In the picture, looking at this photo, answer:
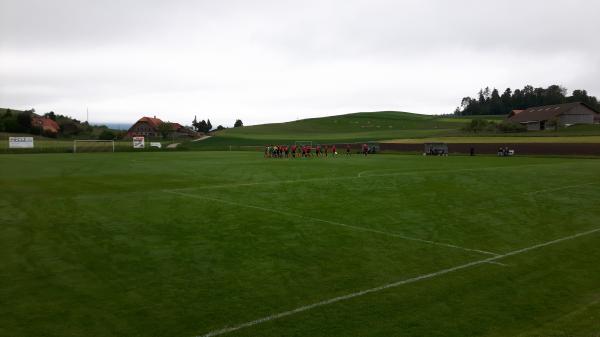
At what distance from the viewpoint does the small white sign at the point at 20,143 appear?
66306 mm

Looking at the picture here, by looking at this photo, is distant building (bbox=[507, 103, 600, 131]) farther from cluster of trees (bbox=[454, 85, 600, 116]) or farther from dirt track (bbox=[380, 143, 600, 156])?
cluster of trees (bbox=[454, 85, 600, 116])

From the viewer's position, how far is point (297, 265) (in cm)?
1013

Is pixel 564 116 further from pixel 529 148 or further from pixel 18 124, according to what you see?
pixel 18 124

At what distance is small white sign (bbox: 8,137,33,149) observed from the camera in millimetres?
66306

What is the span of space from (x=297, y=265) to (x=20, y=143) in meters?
70.3

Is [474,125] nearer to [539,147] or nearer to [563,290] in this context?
[539,147]

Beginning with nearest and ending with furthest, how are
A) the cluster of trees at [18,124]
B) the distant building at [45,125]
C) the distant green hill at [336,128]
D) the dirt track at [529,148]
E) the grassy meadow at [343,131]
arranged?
the dirt track at [529,148] < the grassy meadow at [343,131] < the cluster of trees at [18,124] < the distant building at [45,125] < the distant green hill at [336,128]

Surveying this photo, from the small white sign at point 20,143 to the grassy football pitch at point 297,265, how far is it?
54.5 metres

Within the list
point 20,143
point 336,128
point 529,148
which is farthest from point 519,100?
point 20,143

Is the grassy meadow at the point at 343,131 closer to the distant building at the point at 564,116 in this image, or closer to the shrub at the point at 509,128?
the shrub at the point at 509,128

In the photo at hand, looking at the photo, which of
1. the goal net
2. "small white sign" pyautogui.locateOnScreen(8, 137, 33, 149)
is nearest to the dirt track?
the goal net

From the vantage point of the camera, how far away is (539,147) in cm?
5844

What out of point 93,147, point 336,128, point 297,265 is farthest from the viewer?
point 336,128

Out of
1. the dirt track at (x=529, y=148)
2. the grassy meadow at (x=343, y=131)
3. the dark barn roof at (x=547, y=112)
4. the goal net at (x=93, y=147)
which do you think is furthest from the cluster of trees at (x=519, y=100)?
the goal net at (x=93, y=147)
